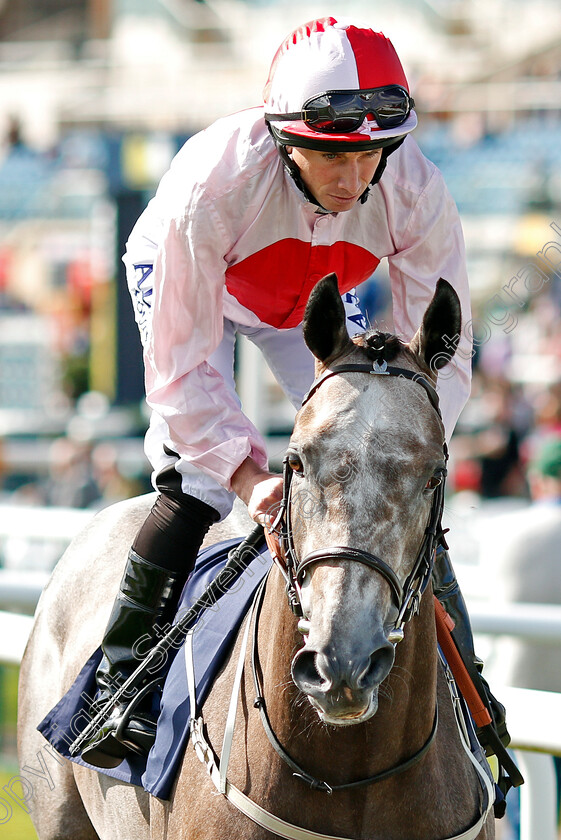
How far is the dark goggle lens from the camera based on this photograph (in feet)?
8.48

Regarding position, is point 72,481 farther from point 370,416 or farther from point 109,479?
point 370,416

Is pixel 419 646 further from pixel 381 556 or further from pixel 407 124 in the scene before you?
pixel 407 124

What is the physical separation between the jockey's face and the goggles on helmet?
0.27 feet

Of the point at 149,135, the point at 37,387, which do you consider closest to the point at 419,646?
the point at 149,135

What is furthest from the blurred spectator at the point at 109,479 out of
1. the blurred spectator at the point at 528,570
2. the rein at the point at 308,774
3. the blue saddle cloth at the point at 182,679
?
the rein at the point at 308,774

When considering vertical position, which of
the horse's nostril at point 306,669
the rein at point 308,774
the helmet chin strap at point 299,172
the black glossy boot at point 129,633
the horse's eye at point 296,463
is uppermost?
the helmet chin strap at point 299,172

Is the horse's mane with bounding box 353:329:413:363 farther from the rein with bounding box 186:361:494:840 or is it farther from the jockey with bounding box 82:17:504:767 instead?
the jockey with bounding box 82:17:504:767

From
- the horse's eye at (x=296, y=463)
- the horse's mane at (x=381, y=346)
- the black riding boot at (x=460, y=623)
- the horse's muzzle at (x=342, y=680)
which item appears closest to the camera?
the horse's muzzle at (x=342, y=680)

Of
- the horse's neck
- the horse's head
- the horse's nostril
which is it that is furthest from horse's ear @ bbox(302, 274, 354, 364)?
the horse's nostril

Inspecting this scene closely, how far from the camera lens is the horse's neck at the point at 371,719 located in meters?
2.43

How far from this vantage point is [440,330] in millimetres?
2434

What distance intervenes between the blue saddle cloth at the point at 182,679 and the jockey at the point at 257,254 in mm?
76

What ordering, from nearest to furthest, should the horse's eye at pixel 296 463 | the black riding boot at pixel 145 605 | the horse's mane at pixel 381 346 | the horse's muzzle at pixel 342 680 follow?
the horse's muzzle at pixel 342 680
the horse's eye at pixel 296 463
the horse's mane at pixel 381 346
the black riding boot at pixel 145 605

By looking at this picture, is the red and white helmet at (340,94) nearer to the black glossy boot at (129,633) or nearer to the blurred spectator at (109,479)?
the black glossy boot at (129,633)
